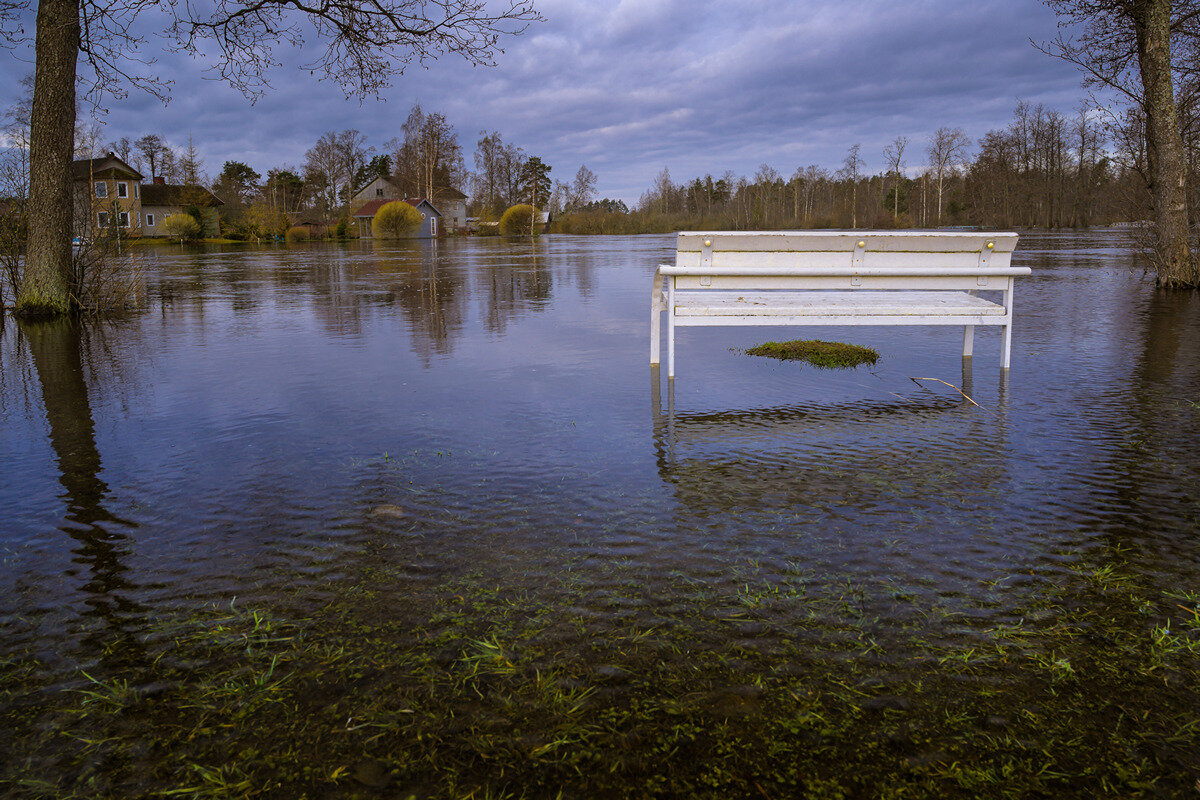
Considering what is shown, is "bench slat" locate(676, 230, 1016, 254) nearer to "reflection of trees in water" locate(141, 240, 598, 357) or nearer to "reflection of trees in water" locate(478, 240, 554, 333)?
"reflection of trees in water" locate(141, 240, 598, 357)

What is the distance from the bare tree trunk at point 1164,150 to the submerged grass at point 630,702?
41.9 feet

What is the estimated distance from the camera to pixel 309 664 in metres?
→ 2.46

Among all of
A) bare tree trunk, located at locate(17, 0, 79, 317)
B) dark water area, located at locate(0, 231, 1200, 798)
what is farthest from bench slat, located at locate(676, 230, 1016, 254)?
bare tree trunk, located at locate(17, 0, 79, 317)

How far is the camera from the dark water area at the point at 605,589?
2053 millimetres

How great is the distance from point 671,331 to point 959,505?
2.93 m

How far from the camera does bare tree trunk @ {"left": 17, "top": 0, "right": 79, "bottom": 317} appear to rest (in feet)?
33.0

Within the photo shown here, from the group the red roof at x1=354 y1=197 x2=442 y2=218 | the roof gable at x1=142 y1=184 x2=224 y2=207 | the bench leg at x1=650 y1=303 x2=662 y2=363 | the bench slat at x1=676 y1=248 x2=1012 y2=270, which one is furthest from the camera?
the red roof at x1=354 y1=197 x2=442 y2=218

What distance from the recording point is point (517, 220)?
8181cm

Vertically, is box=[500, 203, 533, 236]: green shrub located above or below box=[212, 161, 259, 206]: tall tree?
below

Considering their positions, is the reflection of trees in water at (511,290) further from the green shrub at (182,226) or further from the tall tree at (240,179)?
the tall tree at (240,179)

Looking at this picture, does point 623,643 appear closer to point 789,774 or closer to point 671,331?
point 789,774

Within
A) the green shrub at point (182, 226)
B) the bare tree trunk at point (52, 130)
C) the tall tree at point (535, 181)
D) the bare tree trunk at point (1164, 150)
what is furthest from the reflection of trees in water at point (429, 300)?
the tall tree at point (535, 181)

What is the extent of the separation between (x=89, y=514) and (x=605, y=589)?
2.60 meters

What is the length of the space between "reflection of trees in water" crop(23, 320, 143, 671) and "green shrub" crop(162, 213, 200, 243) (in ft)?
203
